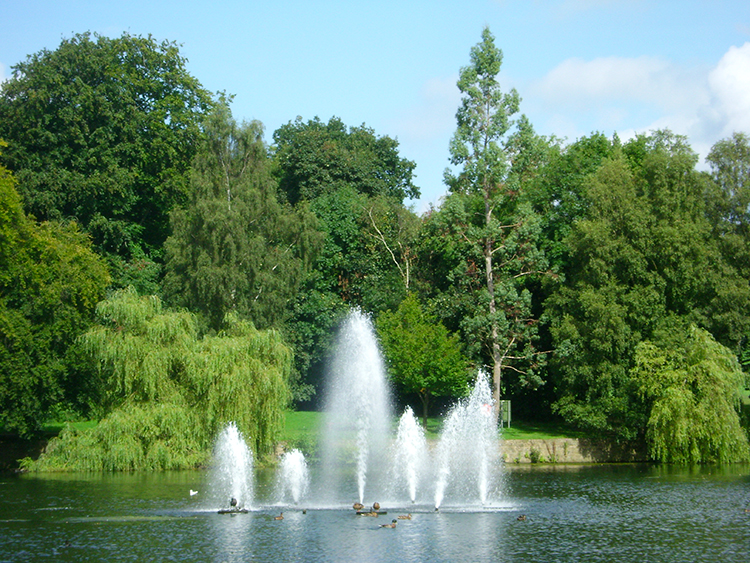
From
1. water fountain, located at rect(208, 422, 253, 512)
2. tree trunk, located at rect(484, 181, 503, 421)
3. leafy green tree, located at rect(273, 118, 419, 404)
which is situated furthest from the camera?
leafy green tree, located at rect(273, 118, 419, 404)

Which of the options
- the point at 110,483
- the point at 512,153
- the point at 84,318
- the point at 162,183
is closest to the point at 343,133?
the point at 162,183

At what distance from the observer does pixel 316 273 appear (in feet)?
203

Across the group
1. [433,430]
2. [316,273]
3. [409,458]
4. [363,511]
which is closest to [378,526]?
[363,511]

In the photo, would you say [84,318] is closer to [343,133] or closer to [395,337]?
[395,337]

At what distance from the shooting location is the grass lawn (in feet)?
157

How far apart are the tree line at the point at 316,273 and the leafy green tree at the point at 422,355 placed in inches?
5.5

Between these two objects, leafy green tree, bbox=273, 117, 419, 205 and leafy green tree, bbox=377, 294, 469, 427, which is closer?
leafy green tree, bbox=377, 294, 469, 427

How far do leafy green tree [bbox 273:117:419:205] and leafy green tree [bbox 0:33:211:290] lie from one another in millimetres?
10128

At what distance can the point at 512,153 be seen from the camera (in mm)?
53531

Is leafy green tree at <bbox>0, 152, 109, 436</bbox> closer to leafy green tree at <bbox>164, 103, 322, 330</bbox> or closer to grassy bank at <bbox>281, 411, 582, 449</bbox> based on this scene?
leafy green tree at <bbox>164, 103, 322, 330</bbox>

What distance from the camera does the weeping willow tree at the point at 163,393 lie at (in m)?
40.3

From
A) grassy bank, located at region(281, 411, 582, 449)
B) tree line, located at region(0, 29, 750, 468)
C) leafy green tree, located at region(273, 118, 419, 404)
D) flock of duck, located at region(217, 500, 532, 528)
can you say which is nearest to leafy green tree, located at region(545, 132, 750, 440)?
tree line, located at region(0, 29, 750, 468)

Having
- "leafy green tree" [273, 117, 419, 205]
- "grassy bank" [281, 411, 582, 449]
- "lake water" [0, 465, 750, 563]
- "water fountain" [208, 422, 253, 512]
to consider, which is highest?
"leafy green tree" [273, 117, 419, 205]

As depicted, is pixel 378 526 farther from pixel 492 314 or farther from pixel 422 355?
pixel 492 314
